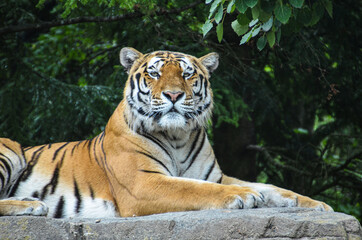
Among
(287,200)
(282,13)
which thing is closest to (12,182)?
(287,200)

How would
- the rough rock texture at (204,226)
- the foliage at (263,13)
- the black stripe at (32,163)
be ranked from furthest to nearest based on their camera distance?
the black stripe at (32,163)
the foliage at (263,13)
the rough rock texture at (204,226)

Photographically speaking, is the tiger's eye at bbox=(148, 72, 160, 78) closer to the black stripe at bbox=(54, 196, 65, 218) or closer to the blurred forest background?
the blurred forest background

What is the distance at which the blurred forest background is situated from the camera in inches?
260

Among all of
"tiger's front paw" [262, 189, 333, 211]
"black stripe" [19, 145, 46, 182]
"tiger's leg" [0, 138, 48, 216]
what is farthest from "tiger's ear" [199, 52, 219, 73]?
"tiger's leg" [0, 138, 48, 216]

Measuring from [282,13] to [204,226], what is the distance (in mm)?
1511

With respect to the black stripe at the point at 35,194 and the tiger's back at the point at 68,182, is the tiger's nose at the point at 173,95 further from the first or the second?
the black stripe at the point at 35,194

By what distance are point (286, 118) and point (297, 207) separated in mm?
5759

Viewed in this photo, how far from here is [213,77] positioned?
23.0 feet

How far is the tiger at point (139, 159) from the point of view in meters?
4.27

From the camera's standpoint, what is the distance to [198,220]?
337 cm

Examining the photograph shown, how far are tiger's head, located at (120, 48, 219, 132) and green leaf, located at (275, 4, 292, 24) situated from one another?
4.25 ft

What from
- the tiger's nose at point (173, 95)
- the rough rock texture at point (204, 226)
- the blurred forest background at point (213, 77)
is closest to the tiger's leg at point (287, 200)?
the rough rock texture at point (204, 226)

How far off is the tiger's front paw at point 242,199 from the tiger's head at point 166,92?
3.11ft

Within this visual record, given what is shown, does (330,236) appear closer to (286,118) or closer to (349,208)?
(349,208)
